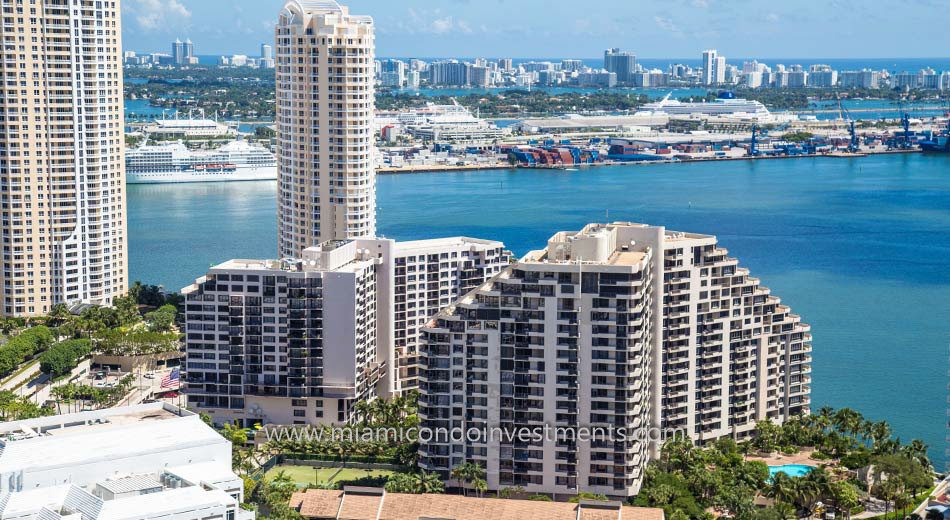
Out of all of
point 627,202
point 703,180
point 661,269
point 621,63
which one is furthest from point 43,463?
point 621,63

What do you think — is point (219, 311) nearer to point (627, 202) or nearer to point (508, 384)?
point (508, 384)

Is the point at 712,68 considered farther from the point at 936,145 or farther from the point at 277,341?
the point at 277,341

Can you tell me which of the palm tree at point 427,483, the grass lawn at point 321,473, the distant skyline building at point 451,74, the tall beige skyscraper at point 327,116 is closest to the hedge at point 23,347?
the tall beige skyscraper at point 327,116

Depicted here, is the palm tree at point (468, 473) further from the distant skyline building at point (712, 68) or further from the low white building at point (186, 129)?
the distant skyline building at point (712, 68)

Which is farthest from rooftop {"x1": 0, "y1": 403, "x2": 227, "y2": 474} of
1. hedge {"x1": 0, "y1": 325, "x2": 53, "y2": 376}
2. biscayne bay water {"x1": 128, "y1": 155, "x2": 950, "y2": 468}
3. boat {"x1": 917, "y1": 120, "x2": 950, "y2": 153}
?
boat {"x1": 917, "y1": 120, "x2": 950, "y2": 153}

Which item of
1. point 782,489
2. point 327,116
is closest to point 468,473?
point 782,489
